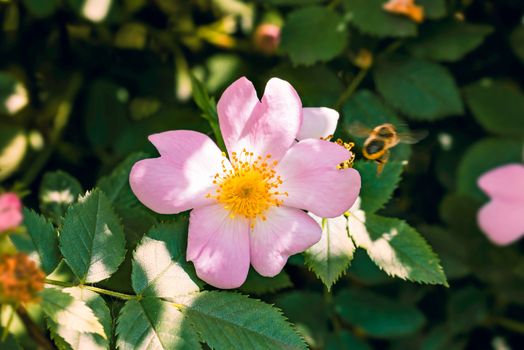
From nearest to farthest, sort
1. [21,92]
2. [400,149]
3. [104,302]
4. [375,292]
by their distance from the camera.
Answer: [104,302], [400,149], [21,92], [375,292]

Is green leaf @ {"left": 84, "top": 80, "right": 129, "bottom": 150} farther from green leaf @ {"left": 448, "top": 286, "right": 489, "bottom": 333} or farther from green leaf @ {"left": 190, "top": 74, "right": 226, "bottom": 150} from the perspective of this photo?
green leaf @ {"left": 448, "top": 286, "right": 489, "bottom": 333}

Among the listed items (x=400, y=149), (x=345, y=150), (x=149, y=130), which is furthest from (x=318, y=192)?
(x=149, y=130)

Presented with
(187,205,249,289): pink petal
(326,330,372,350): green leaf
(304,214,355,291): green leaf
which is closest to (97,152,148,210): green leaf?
(187,205,249,289): pink petal

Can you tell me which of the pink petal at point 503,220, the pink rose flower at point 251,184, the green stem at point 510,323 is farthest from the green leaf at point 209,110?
the green stem at point 510,323

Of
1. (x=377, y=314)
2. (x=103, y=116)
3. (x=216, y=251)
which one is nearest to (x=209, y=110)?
(x=216, y=251)

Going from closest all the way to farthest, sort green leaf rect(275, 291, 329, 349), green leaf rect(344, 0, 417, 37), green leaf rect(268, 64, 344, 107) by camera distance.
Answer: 1. green leaf rect(268, 64, 344, 107)
2. green leaf rect(344, 0, 417, 37)
3. green leaf rect(275, 291, 329, 349)

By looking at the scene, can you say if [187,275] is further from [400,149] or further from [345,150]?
[400,149]

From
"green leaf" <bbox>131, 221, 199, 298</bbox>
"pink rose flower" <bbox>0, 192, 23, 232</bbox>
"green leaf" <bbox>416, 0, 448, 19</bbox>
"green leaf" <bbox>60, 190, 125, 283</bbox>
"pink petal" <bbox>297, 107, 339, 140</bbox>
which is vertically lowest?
"green leaf" <bbox>416, 0, 448, 19</bbox>
